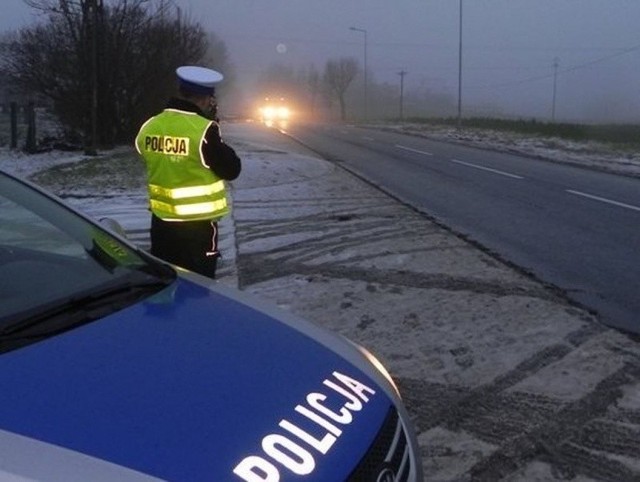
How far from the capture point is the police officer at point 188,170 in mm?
4465

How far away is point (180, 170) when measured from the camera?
4.57m

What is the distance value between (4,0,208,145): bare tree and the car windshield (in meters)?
19.7

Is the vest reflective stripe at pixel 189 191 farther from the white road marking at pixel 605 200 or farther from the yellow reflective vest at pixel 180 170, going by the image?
the white road marking at pixel 605 200

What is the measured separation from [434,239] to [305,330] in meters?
6.48

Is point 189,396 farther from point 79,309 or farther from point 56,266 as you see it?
point 56,266

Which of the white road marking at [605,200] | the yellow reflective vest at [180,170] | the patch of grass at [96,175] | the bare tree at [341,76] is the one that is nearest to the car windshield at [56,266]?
the yellow reflective vest at [180,170]

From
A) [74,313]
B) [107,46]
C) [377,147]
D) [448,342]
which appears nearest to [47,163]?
[107,46]

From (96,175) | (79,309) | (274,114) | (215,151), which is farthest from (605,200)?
(274,114)

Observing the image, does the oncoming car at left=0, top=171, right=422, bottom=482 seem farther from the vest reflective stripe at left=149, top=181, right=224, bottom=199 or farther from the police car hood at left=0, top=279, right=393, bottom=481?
the vest reflective stripe at left=149, top=181, right=224, bottom=199

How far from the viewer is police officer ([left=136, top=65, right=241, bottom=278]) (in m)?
4.46

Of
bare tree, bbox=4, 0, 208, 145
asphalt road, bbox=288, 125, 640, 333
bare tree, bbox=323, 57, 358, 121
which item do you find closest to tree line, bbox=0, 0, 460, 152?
bare tree, bbox=4, 0, 208, 145

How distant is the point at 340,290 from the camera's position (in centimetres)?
659

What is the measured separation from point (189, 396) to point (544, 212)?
33.7 feet

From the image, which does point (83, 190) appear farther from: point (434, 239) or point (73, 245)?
point (73, 245)
